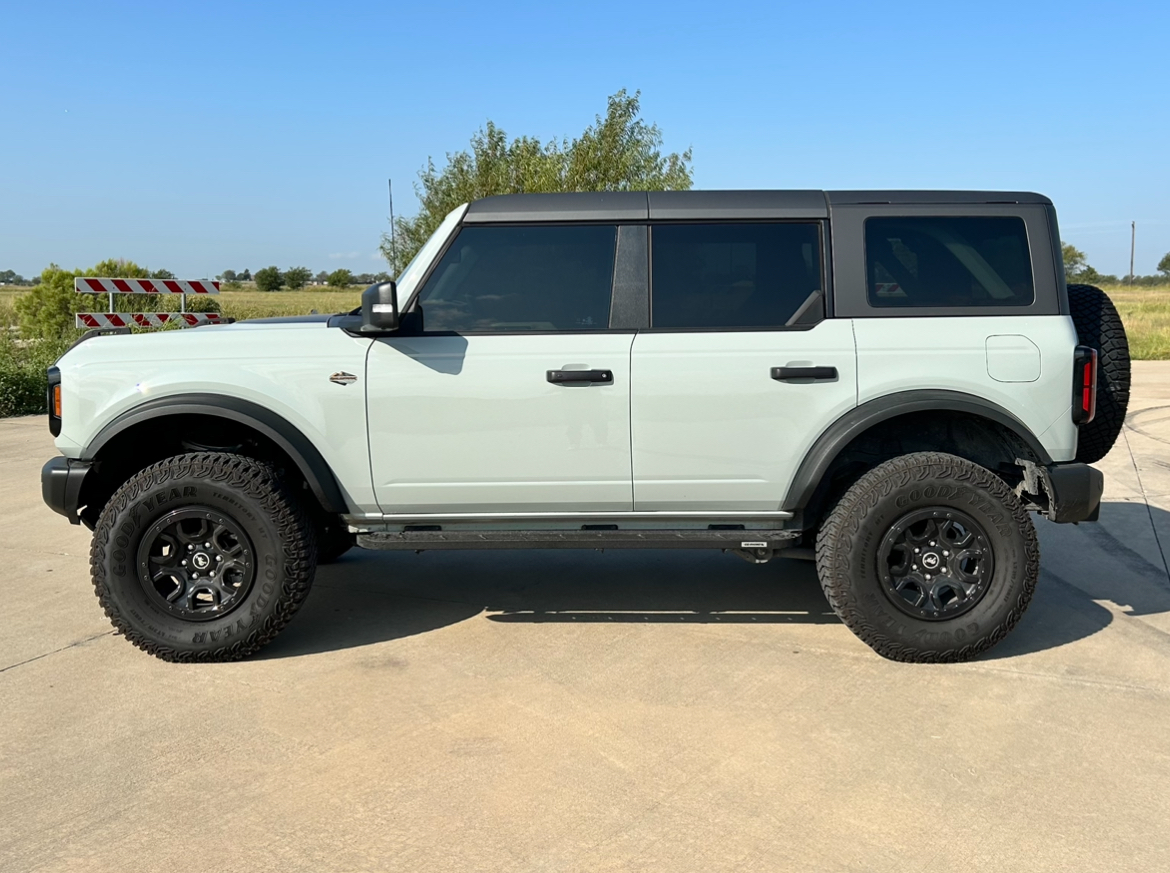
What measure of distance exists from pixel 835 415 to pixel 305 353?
231 centimetres

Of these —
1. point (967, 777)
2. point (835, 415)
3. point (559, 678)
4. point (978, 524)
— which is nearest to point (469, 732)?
point (559, 678)

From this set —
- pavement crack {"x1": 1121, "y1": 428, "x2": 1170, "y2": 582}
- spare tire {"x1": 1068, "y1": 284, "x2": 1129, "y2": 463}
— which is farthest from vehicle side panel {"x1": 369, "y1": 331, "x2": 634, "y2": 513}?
pavement crack {"x1": 1121, "y1": 428, "x2": 1170, "y2": 582}

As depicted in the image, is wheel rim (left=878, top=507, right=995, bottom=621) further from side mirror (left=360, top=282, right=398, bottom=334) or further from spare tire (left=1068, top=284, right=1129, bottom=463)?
side mirror (left=360, top=282, right=398, bottom=334)

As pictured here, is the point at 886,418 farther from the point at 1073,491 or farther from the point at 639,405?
the point at 639,405

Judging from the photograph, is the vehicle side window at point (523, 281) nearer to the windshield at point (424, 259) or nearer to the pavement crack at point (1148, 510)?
the windshield at point (424, 259)

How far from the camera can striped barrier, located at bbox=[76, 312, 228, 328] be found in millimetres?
12781

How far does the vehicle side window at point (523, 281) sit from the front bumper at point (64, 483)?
166cm

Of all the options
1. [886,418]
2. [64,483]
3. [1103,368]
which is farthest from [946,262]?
[64,483]

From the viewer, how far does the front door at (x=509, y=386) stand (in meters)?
4.37

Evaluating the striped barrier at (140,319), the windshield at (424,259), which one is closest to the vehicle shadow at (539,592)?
the windshield at (424,259)

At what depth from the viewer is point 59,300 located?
23234 mm

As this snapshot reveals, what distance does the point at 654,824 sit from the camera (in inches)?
120

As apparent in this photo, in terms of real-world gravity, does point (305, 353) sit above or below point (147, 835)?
above

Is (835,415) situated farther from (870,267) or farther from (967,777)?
(967,777)
